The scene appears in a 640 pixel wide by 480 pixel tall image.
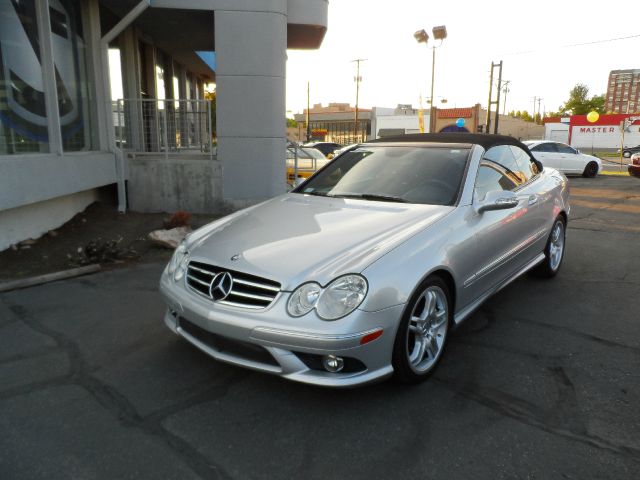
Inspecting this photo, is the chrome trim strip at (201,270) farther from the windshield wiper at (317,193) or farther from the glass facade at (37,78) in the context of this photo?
the glass facade at (37,78)

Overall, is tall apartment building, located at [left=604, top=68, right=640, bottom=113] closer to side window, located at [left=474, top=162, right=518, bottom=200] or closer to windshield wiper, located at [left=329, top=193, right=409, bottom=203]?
side window, located at [left=474, top=162, right=518, bottom=200]

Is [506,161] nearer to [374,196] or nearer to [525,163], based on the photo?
[525,163]

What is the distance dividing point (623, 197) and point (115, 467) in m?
13.6

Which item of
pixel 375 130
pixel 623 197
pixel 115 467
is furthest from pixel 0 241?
pixel 375 130

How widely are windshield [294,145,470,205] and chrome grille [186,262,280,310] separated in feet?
4.70

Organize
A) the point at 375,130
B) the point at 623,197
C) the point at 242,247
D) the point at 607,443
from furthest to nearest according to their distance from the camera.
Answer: the point at 375,130
the point at 623,197
the point at 242,247
the point at 607,443

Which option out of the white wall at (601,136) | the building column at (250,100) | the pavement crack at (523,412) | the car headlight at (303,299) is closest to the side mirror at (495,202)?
the pavement crack at (523,412)

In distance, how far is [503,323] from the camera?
412cm

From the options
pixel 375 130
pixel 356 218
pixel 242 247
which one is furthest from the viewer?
pixel 375 130

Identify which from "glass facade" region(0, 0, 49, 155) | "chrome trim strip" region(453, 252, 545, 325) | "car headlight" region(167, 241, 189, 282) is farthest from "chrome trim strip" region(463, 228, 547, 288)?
"glass facade" region(0, 0, 49, 155)

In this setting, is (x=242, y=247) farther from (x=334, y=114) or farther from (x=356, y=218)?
(x=334, y=114)

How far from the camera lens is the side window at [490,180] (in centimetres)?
388

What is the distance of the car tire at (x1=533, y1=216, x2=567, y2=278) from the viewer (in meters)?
5.13

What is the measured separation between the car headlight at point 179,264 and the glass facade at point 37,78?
143 inches
